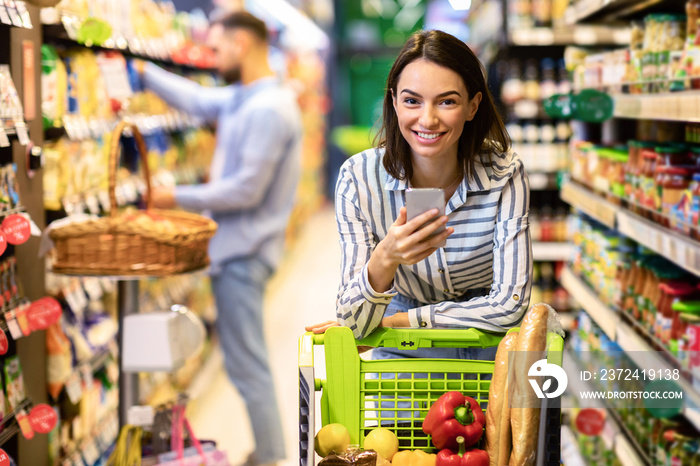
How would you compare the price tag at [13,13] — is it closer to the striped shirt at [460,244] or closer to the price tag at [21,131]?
the price tag at [21,131]

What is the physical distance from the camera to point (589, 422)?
2922 millimetres

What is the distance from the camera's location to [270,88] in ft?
12.9

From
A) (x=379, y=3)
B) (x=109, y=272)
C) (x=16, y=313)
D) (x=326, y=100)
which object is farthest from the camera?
(x=379, y=3)

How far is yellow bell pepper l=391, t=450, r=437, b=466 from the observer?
5.30ft

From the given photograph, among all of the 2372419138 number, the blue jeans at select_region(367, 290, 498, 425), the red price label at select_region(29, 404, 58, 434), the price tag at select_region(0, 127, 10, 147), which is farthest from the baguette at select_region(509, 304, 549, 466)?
the price tag at select_region(0, 127, 10, 147)

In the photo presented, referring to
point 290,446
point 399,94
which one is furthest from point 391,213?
point 290,446

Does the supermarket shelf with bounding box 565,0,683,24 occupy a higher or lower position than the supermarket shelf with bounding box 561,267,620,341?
higher

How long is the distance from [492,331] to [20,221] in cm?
129

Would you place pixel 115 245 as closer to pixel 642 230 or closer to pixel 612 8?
pixel 642 230

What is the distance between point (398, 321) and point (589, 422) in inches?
53.4

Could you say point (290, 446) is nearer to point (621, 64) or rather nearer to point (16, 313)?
point (16, 313)

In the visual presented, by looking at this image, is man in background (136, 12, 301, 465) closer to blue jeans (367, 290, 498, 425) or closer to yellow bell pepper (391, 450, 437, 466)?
blue jeans (367, 290, 498, 425)

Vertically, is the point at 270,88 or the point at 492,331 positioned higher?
the point at 270,88

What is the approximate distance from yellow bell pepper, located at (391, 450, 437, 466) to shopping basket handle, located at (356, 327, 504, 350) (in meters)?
0.23
